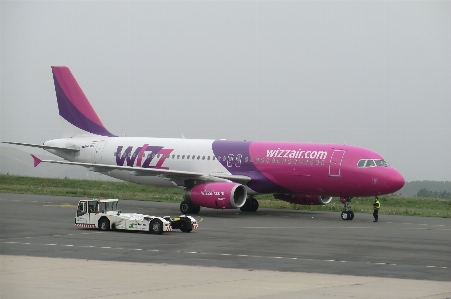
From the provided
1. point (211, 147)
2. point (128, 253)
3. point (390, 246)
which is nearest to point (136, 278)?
point (128, 253)

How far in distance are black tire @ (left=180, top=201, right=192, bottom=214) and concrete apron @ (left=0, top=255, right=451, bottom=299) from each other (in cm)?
2497

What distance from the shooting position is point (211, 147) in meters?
55.4

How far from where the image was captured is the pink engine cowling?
161ft

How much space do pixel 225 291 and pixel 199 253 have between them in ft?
29.3

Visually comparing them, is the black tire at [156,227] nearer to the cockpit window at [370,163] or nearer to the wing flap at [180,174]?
the wing flap at [180,174]

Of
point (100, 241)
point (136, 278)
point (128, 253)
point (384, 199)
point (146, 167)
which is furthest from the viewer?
point (384, 199)

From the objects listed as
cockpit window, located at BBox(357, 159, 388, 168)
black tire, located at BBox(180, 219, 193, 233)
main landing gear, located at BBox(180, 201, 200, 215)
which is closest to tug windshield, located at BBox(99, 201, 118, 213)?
black tire, located at BBox(180, 219, 193, 233)

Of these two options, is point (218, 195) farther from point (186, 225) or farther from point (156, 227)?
point (156, 227)

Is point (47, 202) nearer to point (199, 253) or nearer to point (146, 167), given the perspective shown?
point (146, 167)

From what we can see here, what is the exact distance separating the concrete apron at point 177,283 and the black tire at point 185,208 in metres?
25.0

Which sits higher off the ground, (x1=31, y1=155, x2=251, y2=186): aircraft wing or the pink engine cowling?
(x1=31, y1=155, x2=251, y2=186): aircraft wing

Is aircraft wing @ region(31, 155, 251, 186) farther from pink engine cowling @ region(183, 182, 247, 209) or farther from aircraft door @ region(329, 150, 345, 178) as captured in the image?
aircraft door @ region(329, 150, 345, 178)

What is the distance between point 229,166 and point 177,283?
31.1 metres

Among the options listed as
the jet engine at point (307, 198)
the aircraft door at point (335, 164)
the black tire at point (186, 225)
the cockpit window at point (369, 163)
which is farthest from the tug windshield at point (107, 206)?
the jet engine at point (307, 198)
